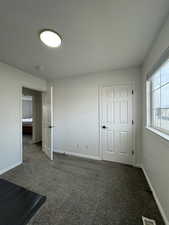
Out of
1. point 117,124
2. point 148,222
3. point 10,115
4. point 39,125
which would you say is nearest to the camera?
point 148,222

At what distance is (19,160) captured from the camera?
2654 millimetres

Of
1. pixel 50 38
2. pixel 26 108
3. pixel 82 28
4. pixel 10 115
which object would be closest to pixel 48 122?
pixel 10 115

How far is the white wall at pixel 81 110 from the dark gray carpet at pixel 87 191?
583 mm

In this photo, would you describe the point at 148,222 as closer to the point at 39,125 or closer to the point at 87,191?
the point at 87,191

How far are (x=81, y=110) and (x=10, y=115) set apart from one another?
1.79 m

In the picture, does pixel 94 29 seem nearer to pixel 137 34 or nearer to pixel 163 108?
pixel 137 34

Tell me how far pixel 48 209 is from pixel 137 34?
2.73 m

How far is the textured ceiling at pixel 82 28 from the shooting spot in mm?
1100

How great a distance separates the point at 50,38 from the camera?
1.55 m

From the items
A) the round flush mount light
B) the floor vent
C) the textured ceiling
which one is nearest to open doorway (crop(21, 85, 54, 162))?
the textured ceiling

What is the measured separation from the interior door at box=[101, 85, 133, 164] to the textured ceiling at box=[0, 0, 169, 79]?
2.56 feet

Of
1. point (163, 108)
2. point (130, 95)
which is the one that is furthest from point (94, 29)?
point (130, 95)

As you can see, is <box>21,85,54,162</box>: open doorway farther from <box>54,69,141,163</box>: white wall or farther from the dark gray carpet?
the dark gray carpet

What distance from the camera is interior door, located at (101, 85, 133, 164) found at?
266 cm
